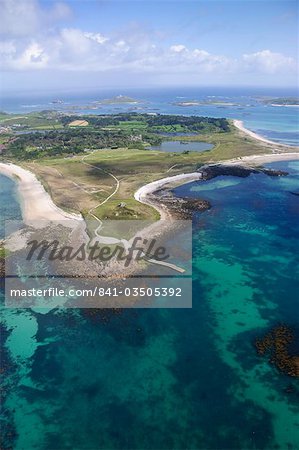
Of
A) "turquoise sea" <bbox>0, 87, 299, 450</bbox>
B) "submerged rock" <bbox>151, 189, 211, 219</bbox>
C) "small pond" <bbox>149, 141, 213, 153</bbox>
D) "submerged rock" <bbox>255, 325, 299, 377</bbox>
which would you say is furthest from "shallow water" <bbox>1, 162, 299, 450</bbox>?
"small pond" <bbox>149, 141, 213, 153</bbox>

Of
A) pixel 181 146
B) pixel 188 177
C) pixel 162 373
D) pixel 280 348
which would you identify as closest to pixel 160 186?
pixel 188 177

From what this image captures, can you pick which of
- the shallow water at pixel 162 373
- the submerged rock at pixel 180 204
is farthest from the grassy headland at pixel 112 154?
the shallow water at pixel 162 373

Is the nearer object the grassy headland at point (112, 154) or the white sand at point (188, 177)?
the white sand at point (188, 177)

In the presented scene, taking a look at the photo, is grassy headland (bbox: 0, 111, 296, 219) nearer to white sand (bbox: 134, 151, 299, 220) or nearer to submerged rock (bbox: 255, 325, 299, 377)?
white sand (bbox: 134, 151, 299, 220)

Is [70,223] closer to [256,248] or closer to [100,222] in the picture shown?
[100,222]

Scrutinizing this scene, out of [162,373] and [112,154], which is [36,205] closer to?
[162,373]

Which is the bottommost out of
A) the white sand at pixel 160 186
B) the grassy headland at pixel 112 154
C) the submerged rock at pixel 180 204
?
the submerged rock at pixel 180 204

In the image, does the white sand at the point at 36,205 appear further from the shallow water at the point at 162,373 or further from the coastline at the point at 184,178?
the shallow water at the point at 162,373
